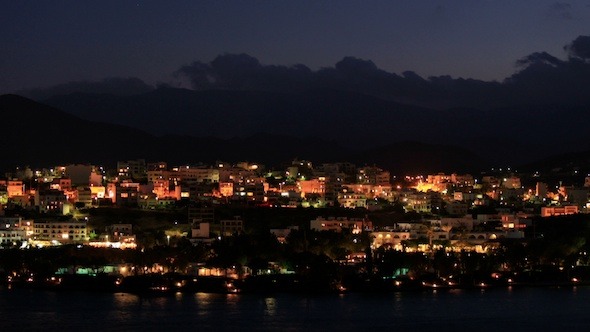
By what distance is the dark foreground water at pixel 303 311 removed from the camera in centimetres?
2112

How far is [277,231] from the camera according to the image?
106 feet

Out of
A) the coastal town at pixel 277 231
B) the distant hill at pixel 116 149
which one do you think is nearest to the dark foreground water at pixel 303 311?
the coastal town at pixel 277 231

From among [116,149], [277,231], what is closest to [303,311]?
[277,231]

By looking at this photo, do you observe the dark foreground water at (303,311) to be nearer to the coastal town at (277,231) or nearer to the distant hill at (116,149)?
the coastal town at (277,231)

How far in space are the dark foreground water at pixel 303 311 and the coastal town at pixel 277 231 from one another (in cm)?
142

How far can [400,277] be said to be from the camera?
91.4 ft

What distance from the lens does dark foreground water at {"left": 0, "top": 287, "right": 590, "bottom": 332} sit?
21125 millimetres

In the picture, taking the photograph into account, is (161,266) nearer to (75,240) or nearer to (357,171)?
(75,240)

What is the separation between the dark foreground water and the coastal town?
1420mm

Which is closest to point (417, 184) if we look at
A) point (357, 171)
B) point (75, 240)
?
point (357, 171)

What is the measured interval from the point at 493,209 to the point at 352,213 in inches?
201

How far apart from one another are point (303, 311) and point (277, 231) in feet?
31.1

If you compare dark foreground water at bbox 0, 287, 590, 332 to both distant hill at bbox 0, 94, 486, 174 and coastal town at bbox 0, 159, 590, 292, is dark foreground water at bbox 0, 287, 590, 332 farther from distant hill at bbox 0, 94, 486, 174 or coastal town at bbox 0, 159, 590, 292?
distant hill at bbox 0, 94, 486, 174

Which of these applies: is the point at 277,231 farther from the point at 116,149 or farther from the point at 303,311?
the point at 116,149
